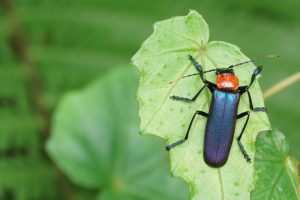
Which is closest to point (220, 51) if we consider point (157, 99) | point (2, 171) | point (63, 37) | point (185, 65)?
point (185, 65)

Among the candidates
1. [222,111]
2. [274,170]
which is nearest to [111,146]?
[222,111]

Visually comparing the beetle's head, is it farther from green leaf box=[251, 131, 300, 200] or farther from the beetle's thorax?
green leaf box=[251, 131, 300, 200]

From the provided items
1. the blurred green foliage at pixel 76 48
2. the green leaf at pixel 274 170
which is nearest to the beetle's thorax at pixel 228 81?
the green leaf at pixel 274 170

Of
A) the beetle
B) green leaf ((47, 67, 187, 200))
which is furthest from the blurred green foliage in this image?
the beetle

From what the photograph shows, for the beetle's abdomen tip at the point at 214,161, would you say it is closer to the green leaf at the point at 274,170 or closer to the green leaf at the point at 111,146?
the green leaf at the point at 274,170

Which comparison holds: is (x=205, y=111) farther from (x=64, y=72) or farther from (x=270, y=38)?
(x=270, y=38)

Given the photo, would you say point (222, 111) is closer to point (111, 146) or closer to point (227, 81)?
point (227, 81)

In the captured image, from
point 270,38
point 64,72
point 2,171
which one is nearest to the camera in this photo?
point 2,171

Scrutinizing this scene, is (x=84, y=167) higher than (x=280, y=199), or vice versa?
A: (x=280, y=199)
